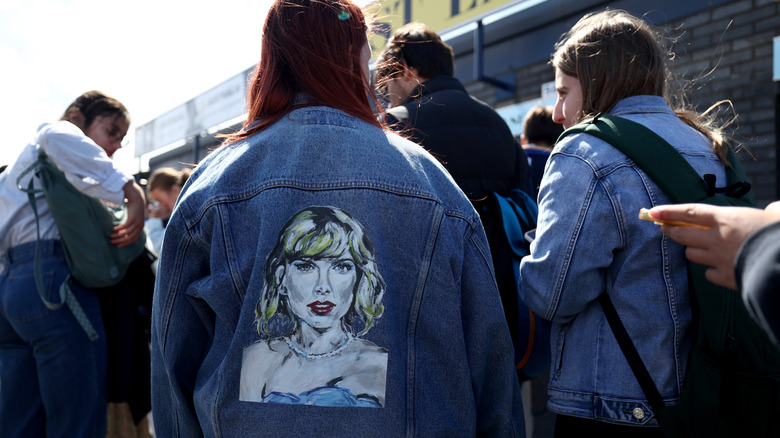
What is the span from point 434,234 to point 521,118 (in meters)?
5.25

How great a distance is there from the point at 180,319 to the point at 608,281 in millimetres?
1077

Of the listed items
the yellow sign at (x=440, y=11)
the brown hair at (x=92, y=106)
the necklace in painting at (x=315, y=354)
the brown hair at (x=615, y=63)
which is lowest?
the necklace in painting at (x=315, y=354)

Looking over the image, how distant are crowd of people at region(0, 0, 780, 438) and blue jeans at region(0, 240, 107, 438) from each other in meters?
1.47

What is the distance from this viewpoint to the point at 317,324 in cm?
119

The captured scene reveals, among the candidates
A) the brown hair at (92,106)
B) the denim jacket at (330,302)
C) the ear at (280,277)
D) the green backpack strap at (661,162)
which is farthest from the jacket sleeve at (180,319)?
the brown hair at (92,106)

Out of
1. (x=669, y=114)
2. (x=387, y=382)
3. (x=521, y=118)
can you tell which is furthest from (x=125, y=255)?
(x=521, y=118)

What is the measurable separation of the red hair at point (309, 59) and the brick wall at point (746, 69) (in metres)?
3.77

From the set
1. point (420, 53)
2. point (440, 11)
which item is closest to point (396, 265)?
point (420, 53)

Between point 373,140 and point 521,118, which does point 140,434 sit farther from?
point 521,118

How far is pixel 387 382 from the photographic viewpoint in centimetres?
120

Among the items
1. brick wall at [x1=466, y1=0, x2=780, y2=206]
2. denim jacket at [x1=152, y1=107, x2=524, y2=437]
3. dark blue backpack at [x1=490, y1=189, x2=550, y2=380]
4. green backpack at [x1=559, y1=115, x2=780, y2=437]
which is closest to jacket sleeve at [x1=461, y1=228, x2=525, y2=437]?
denim jacket at [x1=152, y1=107, x2=524, y2=437]

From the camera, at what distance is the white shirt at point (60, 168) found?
8.54 ft

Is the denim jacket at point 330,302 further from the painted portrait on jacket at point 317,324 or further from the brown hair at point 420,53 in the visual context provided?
the brown hair at point 420,53

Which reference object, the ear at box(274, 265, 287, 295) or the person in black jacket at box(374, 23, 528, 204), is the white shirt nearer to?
the person in black jacket at box(374, 23, 528, 204)
